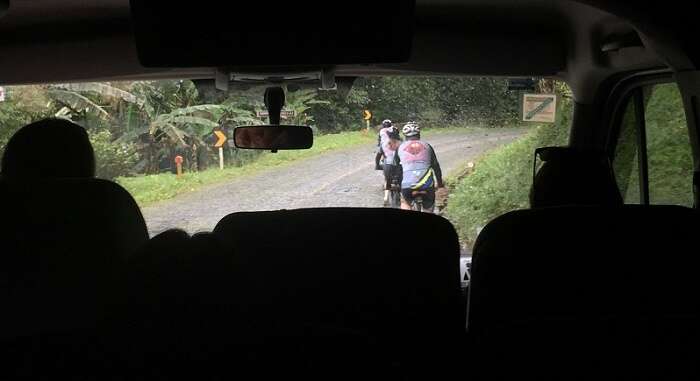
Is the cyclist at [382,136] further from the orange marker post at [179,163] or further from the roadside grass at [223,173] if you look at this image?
the orange marker post at [179,163]

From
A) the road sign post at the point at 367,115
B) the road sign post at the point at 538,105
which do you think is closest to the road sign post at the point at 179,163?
the road sign post at the point at 367,115

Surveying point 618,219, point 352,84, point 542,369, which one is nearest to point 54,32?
point 352,84

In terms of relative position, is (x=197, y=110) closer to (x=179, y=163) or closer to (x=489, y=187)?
(x=179, y=163)

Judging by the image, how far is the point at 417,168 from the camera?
6344 mm

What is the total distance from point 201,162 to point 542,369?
4.75 metres

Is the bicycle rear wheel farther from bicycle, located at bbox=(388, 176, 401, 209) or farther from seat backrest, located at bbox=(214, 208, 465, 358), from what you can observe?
seat backrest, located at bbox=(214, 208, 465, 358)

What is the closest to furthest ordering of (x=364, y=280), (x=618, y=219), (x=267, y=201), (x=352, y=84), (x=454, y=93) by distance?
1. (x=618, y=219)
2. (x=364, y=280)
3. (x=352, y=84)
4. (x=454, y=93)
5. (x=267, y=201)

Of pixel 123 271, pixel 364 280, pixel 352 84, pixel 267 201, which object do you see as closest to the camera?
pixel 123 271

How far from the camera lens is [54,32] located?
16.8 feet

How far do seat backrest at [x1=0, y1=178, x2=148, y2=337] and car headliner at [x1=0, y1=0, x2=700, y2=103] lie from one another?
196cm

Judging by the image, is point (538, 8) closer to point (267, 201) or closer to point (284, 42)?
point (284, 42)

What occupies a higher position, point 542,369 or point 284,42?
point 284,42

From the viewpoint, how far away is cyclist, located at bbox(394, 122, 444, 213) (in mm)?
6223

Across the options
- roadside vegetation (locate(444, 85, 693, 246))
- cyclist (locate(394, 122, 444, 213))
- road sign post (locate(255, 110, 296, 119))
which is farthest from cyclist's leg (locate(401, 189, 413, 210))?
road sign post (locate(255, 110, 296, 119))
